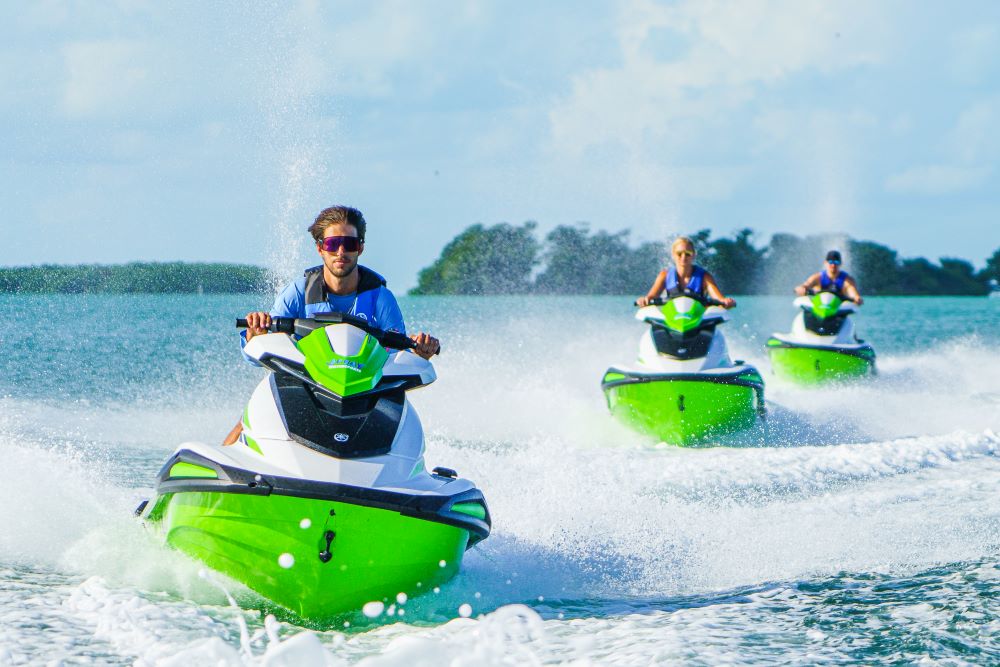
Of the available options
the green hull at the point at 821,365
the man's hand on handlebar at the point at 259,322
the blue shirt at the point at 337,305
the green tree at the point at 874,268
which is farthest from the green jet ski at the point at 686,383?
the green tree at the point at 874,268

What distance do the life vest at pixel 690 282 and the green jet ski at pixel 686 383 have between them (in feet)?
0.69

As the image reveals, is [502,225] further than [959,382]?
Yes

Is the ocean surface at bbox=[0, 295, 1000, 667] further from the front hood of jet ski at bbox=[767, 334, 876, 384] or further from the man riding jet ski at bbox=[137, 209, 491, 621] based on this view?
the front hood of jet ski at bbox=[767, 334, 876, 384]

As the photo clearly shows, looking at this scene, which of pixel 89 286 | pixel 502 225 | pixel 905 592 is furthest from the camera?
pixel 502 225

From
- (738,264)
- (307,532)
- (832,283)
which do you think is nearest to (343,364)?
(307,532)

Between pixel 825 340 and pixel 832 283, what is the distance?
0.77 meters

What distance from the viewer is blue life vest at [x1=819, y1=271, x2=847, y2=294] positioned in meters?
13.3

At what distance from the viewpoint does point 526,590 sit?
458 cm

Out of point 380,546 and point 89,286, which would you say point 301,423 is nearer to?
point 380,546

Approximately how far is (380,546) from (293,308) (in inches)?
49.8

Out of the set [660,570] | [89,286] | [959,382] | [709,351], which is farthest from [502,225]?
[660,570]

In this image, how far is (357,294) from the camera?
480cm

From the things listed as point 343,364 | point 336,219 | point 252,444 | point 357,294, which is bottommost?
point 252,444

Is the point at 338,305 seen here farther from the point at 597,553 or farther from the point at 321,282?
the point at 597,553
